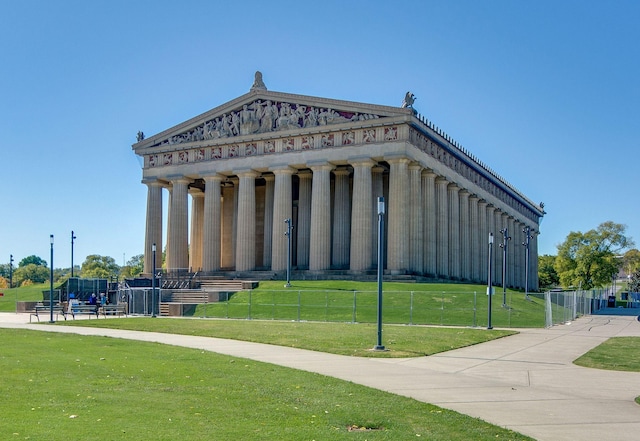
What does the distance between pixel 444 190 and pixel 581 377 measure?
54145mm

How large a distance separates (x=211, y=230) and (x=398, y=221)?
839 inches

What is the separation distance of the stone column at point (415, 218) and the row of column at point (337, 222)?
3.7 inches

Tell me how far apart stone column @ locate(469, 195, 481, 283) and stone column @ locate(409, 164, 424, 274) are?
18.9m

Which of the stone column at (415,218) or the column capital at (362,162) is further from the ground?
the column capital at (362,162)

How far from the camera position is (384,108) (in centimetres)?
6209

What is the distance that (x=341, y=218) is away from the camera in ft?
232

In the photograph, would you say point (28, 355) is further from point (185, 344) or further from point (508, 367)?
point (508, 367)

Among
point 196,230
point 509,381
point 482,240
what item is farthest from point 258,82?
point 509,381

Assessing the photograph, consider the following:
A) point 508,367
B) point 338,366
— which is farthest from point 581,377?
point 338,366

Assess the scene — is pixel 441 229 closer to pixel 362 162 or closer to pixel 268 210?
pixel 362 162

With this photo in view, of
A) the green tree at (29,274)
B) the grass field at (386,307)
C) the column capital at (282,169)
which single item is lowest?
the green tree at (29,274)

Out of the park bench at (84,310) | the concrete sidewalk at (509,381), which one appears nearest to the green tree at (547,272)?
the park bench at (84,310)

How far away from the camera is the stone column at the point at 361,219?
62844 mm

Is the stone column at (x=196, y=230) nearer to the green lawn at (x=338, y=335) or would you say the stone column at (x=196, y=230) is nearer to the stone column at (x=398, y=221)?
the stone column at (x=398, y=221)
